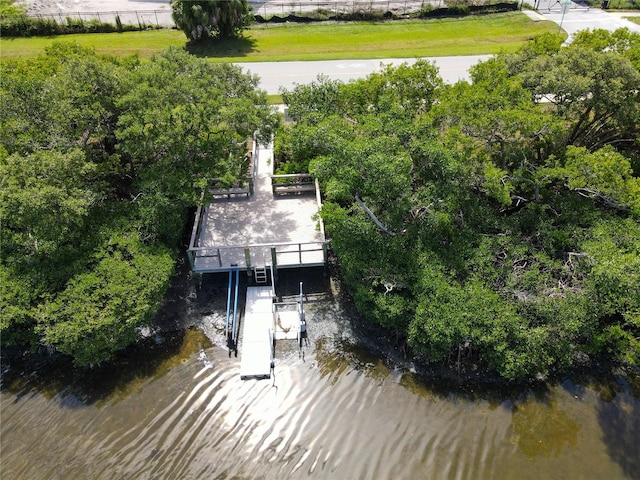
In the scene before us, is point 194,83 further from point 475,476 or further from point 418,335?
point 475,476

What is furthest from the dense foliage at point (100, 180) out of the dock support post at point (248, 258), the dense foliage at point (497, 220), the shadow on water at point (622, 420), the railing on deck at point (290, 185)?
the shadow on water at point (622, 420)

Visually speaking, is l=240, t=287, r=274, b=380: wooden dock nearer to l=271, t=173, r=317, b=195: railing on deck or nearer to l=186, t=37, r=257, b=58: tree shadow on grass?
l=271, t=173, r=317, b=195: railing on deck

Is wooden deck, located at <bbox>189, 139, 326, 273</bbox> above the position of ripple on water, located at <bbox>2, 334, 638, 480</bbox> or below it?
above

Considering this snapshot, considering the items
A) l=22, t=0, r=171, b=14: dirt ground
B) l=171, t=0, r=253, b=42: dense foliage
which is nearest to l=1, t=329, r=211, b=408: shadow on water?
l=171, t=0, r=253, b=42: dense foliage

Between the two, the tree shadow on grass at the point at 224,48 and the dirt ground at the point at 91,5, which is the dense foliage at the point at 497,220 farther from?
the dirt ground at the point at 91,5

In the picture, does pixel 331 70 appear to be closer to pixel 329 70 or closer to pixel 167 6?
pixel 329 70

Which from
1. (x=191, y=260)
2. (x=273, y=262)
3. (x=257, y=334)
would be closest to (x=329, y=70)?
(x=273, y=262)

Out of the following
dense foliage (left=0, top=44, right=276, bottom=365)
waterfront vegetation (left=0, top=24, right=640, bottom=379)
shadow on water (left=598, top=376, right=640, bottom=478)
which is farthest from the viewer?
dense foliage (left=0, top=44, right=276, bottom=365)
